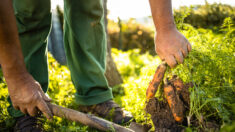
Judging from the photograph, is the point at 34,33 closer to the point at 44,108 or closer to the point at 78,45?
the point at 78,45

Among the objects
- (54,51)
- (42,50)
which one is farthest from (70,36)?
(54,51)

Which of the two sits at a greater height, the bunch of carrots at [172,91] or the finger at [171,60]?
the finger at [171,60]

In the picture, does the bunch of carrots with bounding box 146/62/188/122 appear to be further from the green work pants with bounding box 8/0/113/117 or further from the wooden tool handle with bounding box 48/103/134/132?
the green work pants with bounding box 8/0/113/117

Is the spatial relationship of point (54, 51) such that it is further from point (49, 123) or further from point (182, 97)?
point (182, 97)

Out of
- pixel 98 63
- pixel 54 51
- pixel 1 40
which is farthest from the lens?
pixel 54 51

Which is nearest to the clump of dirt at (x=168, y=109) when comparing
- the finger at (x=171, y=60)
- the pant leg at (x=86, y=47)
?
the finger at (x=171, y=60)

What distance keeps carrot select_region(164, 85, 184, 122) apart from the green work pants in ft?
2.63

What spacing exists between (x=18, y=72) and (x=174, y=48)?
1.11 m

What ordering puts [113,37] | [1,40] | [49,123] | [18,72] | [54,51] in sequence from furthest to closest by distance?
1. [113,37]
2. [54,51]
3. [49,123]
4. [18,72]
5. [1,40]

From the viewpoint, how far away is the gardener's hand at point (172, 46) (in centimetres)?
143

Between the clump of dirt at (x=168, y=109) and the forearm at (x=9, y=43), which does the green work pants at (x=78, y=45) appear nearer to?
the forearm at (x=9, y=43)

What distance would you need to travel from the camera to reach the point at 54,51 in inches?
167

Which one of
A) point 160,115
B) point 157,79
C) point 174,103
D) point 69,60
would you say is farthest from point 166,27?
point 69,60

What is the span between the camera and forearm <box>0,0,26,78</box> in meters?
1.38
